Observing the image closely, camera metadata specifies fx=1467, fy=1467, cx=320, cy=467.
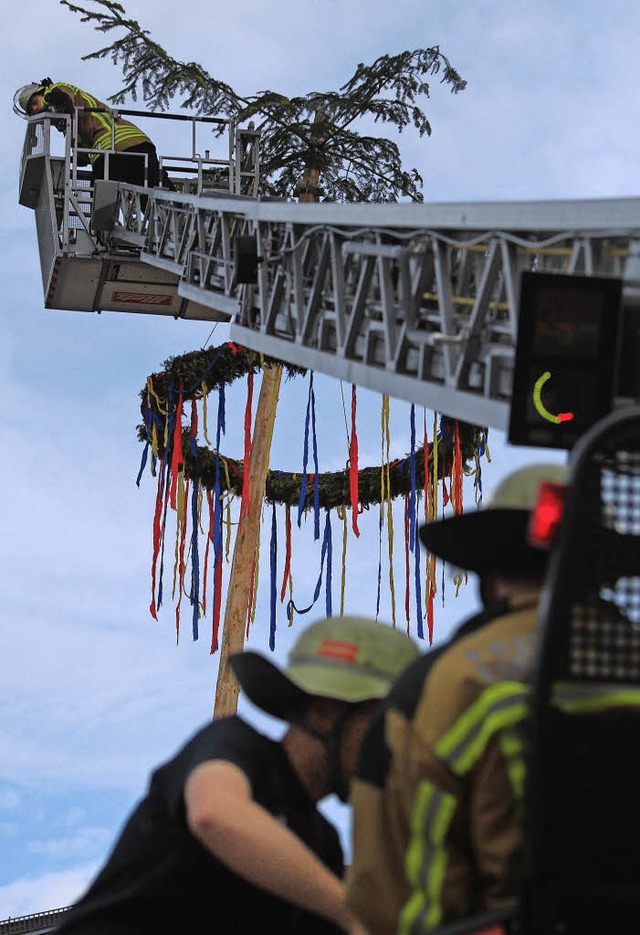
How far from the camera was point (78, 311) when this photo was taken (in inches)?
634

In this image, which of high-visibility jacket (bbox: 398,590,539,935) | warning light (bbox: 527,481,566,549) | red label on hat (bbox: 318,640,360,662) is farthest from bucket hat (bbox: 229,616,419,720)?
warning light (bbox: 527,481,566,549)

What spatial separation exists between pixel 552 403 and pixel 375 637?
127 inches

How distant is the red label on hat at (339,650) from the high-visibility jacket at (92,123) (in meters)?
13.8

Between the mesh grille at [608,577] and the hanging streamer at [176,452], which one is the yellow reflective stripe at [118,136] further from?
the mesh grille at [608,577]

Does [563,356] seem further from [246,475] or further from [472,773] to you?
[246,475]

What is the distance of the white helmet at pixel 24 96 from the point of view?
55.9 ft

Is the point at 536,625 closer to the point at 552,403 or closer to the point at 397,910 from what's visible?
the point at 397,910

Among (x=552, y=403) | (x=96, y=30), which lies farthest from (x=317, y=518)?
(x=552, y=403)

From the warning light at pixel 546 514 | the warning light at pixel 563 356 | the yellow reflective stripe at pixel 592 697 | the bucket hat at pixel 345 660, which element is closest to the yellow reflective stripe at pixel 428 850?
the yellow reflective stripe at pixel 592 697

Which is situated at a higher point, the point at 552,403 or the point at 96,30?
the point at 96,30

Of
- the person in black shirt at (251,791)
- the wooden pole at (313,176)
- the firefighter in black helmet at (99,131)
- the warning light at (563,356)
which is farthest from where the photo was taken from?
the wooden pole at (313,176)

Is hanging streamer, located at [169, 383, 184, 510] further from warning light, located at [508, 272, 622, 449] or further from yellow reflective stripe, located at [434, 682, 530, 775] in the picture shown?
yellow reflective stripe, located at [434, 682, 530, 775]

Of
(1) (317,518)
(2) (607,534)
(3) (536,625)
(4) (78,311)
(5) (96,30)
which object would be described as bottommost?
(1) (317,518)

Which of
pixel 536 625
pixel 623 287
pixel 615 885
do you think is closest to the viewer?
pixel 615 885
